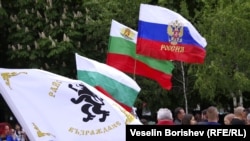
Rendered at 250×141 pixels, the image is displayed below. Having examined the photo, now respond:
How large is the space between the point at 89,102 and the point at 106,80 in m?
3.80

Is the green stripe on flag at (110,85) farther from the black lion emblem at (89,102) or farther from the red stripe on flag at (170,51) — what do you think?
the red stripe on flag at (170,51)

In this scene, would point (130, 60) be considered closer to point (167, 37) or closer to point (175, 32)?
point (167, 37)

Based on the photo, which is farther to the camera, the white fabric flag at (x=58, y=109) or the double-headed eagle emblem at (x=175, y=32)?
the double-headed eagle emblem at (x=175, y=32)

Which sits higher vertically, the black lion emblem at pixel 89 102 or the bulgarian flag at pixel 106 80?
the black lion emblem at pixel 89 102

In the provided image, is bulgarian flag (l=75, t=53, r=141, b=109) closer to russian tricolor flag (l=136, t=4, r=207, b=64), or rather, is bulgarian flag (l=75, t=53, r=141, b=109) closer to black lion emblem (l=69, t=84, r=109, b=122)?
black lion emblem (l=69, t=84, r=109, b=122)

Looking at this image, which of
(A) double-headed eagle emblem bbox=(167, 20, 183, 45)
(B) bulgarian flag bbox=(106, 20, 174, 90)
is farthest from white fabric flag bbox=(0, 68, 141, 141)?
(B) bulgarian flag bbox=(106, 20, 174, 90)

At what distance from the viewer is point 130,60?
16.5m

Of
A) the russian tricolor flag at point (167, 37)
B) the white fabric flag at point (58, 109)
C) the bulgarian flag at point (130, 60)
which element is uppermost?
the white fabric flag at point (58, 109)

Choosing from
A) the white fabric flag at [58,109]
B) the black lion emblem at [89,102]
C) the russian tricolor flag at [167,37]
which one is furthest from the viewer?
the russian tricolor flag at [167,37]

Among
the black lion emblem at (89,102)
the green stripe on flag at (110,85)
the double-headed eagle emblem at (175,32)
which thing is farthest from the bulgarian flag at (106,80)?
the double-headed eagle emblem at (175,32)

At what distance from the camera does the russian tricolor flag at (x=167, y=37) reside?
15727 mm

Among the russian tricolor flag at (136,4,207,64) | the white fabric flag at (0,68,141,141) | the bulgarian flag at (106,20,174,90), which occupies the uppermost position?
the white fabric flag at (0,68,141,141)

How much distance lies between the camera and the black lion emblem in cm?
795

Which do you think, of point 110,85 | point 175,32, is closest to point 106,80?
point 110,85
